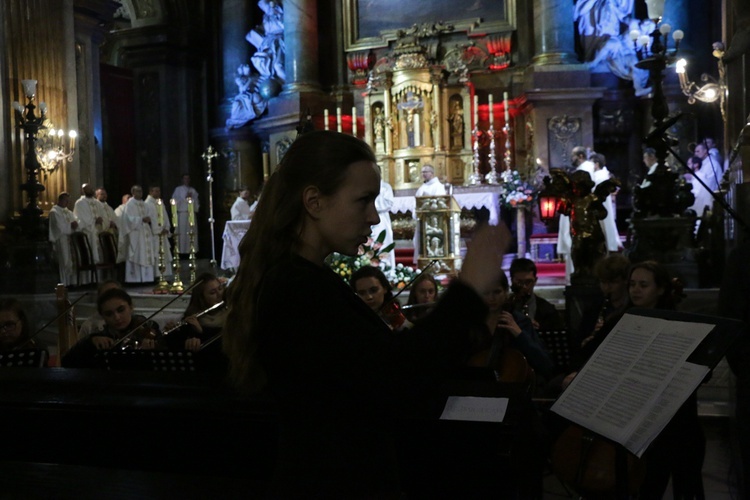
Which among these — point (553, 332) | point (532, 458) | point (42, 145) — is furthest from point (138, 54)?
point (532, 458)

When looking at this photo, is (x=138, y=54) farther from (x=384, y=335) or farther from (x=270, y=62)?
(x=384, y=335)

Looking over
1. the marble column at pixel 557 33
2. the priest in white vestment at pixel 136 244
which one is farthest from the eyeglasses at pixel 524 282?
the marble column at pixel 557 33

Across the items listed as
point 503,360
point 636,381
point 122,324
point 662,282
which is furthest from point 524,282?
point 636,381

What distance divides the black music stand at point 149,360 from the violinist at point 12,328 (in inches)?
41.1

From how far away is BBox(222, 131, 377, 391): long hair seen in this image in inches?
54.8

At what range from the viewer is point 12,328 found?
4352 mm

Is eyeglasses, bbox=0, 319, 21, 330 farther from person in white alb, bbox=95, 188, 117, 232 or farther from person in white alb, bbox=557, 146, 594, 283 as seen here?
person in white alb, bbox=95, 188, 117, 232

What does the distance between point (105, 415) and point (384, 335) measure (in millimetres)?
1065

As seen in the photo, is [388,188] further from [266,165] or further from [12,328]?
[12,328]

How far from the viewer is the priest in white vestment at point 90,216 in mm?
12742

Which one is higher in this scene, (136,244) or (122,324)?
(136,244)

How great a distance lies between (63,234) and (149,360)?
30.8 feet

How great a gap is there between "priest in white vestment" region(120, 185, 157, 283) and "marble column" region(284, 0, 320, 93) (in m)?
4.35

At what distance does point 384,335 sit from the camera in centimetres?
130
